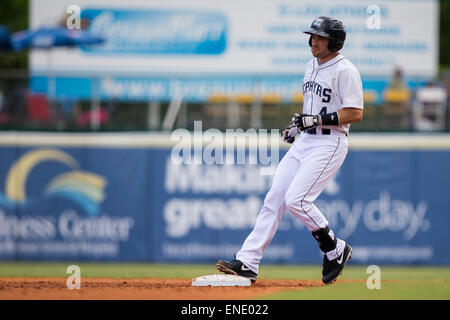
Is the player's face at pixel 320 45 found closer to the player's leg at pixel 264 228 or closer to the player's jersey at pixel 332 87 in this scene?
the player's jersey at pixel 332 87

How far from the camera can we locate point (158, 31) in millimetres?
17141

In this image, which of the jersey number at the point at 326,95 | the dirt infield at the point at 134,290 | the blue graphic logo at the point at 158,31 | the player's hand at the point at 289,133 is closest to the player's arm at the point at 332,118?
the jersey number at the point at 326,95

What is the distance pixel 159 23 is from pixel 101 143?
4699 mm

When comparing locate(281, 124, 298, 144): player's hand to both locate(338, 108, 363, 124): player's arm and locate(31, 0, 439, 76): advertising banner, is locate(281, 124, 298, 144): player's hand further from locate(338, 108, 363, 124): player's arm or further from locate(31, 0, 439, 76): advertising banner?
locate(31, 0, 439, 76): advertising banner

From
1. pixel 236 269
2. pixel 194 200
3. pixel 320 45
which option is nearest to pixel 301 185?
pixel 236 269

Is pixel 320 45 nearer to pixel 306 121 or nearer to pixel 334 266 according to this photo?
pixel 306 121

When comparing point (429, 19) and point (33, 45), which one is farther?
point (429, 19)

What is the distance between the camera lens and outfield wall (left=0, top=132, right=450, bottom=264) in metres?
13.2

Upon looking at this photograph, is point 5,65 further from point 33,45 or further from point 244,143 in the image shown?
point 244,143

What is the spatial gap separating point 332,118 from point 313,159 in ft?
1.39

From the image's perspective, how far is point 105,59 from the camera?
55.7 ft

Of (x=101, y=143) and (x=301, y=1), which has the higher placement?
(x=301, y=1)

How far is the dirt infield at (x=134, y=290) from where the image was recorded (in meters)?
6.21
